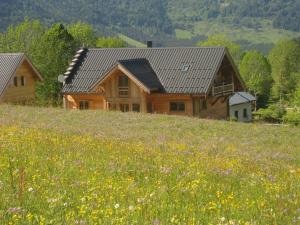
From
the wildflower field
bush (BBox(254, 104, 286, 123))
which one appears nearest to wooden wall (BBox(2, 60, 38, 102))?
bush (BBox(254, 104, 286, 123))

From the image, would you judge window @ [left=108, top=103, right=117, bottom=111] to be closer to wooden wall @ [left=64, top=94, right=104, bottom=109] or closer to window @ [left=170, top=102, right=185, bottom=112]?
wooden wall @ [left=64, top=94, right=104, bottom=109]

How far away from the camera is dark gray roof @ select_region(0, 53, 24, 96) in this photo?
54278 millimetres

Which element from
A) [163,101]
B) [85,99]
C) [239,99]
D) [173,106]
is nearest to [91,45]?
[239,99]

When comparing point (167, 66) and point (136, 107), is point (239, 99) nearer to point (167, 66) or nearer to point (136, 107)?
point (167, 66)

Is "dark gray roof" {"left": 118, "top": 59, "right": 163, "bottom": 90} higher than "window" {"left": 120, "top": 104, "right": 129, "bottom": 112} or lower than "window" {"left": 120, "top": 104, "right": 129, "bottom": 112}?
higher

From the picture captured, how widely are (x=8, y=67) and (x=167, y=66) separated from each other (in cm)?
1535

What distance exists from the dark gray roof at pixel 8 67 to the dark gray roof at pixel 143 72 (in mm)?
11419

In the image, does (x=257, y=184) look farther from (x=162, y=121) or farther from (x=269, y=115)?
(x=269, y=115)

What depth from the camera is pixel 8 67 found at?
5503 cm

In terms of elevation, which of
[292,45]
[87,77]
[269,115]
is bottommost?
[269,115]

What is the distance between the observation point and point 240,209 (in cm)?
743

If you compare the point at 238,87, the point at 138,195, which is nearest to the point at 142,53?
the point at 238,87

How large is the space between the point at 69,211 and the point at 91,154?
16.5 feet

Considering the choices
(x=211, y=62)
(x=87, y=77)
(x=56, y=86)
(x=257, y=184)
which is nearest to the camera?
(x=257, y=184)
